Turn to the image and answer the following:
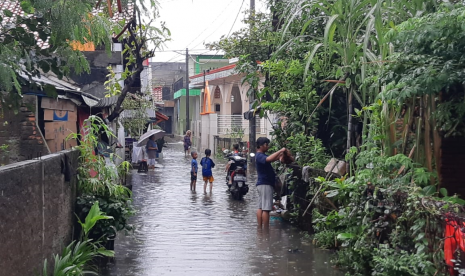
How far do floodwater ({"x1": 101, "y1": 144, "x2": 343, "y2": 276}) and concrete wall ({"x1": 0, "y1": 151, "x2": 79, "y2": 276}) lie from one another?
1078mm

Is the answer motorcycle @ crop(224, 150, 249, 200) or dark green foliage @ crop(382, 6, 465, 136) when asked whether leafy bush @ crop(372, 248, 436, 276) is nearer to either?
dark green foliage @ crop(382, 6, 465, 136)

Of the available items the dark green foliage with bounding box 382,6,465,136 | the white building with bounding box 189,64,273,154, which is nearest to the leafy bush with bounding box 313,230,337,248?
the dark green foliage with bounding box 382,6,465,136

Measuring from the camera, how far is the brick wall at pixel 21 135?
10.2m

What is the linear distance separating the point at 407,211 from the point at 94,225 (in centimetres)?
403

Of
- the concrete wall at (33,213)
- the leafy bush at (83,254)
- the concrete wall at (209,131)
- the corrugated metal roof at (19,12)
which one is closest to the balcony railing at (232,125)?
the concrete wall at (209,131)

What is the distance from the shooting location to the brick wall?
33.6ft

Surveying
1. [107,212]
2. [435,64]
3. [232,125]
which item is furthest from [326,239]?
[232,125]

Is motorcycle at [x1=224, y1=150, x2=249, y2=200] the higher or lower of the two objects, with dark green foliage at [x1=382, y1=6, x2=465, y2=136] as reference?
lower

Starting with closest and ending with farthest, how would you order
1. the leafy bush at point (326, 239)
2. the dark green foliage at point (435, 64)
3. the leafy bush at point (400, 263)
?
the leafy bush at point (400, 263), the dark green foliage at point (435, 64), the leafy bush at point (326, 239)

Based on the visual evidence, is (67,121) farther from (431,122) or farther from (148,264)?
(431,122)

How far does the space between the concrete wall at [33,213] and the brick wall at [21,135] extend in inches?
120

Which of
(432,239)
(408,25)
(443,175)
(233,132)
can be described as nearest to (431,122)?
(443,175)

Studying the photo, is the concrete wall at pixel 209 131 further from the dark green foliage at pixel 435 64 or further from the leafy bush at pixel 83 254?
the dark green foliage at pixel 435 64

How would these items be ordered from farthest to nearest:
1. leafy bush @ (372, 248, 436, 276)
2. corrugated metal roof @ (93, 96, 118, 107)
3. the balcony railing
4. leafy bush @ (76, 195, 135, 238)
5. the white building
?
the balcony railing
the white building
corrugated metal roof @ (93, 96, 118, 107)
leafy bush @ (76, 195, 135, 238)
leafy bush @ (372, 248, 436, 276)
